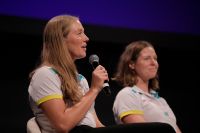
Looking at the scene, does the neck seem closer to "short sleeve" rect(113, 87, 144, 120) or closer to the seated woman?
the seated woman

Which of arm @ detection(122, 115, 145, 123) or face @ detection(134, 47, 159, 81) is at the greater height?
face @ detection(134, 47, 159, 81)

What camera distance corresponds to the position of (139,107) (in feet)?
8.84

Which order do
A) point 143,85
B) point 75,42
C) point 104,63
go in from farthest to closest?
point 104,63 < point 143,85 < point 75,42

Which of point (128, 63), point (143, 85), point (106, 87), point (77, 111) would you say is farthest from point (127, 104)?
point (77, 111)

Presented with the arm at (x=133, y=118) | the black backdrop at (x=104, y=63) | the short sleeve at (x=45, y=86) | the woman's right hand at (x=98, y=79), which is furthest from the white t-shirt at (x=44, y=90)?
the black backdrop at (x=104, y=63)

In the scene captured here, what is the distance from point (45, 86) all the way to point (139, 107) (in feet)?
2.89

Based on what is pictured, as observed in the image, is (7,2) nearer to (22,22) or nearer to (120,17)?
(22,22)

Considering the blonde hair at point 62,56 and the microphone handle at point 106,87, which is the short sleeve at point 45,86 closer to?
the blonde hair at point 62,56

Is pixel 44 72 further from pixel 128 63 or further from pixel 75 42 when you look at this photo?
pixel 128 63

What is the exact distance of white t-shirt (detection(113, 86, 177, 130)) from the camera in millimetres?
2672

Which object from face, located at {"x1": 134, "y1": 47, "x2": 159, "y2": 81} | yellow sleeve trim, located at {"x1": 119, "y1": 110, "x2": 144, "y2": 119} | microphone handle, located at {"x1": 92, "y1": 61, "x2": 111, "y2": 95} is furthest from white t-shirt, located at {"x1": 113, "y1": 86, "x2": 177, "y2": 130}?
microphone handle, located at {"x1": 92, "y1": 61, "x2": 111, "y2": 95}

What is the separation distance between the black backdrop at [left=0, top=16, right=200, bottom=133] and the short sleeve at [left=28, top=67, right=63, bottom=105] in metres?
1.02

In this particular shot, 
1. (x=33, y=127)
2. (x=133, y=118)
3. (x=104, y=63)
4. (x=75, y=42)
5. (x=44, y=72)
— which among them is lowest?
(x=133, y=118)

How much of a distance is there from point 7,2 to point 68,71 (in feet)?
3.56
